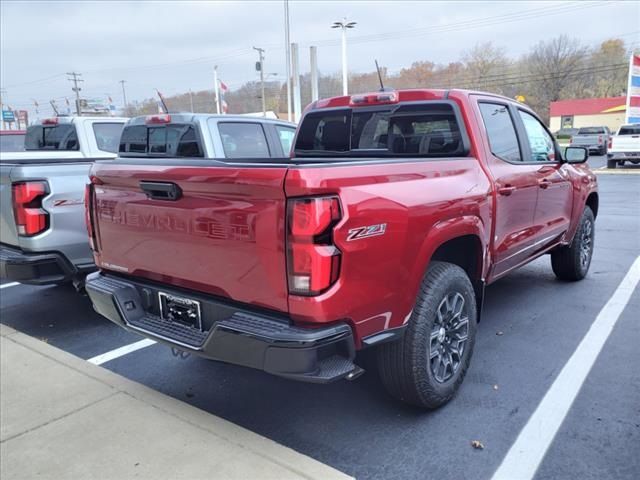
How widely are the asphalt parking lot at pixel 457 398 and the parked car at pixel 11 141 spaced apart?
678 centimetres

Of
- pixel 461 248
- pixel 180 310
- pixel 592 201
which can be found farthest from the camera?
pixel 592 201

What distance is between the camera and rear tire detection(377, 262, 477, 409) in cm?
295

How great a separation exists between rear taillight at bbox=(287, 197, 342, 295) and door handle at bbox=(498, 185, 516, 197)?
189 cm

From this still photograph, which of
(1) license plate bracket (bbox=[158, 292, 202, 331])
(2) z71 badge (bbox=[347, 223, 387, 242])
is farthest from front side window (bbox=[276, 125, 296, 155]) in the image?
(2) z71 badge (bbox=[347, 223, 387, 242])

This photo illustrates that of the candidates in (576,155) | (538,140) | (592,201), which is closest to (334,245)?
(538,140)

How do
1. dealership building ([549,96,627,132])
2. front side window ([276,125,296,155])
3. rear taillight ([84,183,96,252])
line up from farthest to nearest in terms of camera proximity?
dealership building ([549,96,627,132]) < front side window ([276,125,296,155]) < rear taillight ([84,183,96,252])

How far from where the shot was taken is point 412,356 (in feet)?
9.61

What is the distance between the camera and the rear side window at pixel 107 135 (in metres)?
8.07

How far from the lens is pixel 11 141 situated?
36.6 ft

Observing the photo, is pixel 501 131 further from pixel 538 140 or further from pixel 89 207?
pixel 89 207

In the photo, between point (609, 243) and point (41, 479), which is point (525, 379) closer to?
point (41, 479)

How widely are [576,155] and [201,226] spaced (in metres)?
4.10

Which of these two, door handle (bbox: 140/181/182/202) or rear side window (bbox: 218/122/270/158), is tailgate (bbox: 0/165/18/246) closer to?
door handle (bbox: 140/181/182/202)

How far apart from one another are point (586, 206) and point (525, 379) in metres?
3.11
